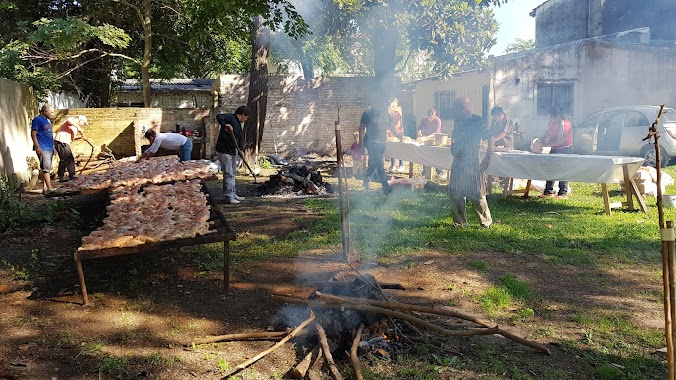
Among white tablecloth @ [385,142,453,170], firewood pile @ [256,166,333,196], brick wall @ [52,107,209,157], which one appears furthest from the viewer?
brick wall @ [52,107,209,157]

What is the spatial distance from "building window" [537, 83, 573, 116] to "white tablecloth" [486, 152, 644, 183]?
919cm

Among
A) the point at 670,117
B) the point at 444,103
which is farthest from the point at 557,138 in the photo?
the point at 444,103

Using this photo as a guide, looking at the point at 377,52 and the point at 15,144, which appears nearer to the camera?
the point at 15,144

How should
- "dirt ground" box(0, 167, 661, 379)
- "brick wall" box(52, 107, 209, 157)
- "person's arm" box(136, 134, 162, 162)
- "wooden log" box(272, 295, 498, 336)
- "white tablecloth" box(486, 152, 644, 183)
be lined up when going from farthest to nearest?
"brick wall" box(52, 107, 209, 157) → "person's arm" box(136, 134, 162, 162) → "white tablecloth" box(486, 152, 644, 183) → "wooden log" box(272, 295, 498, 336) → "dirt ground" box(0, 167, 661, 379)

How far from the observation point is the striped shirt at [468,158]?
750cm

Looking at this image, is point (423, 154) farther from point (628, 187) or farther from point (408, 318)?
point (408, 318)

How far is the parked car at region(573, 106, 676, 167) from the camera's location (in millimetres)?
13547

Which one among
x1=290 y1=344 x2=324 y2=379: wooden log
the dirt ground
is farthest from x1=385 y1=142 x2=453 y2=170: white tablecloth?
x1=290 y1=344 x2=324 y2=379: wooden log

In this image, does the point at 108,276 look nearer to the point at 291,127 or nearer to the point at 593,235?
the point at 593,235

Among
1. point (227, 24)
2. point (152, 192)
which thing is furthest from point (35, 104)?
point (152, 192)

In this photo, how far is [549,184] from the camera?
1051 cm

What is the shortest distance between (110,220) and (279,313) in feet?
7.42

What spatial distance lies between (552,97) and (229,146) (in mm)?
12575

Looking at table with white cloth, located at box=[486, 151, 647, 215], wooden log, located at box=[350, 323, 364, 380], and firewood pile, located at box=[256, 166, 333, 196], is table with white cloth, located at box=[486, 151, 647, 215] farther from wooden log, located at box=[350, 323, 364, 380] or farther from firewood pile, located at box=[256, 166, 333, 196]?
wooden log, located at box=[350, 323, 364, 380]
